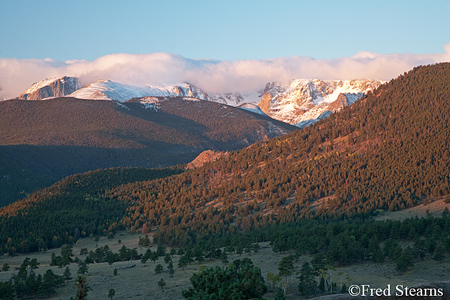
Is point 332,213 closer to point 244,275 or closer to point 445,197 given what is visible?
point 445,197

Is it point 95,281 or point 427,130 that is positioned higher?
point 427,130

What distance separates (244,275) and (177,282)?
43622 millimetres

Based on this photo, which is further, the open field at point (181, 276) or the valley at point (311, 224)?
the valley at point (311, 224)

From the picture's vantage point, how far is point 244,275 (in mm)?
43062

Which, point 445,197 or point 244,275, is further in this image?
point 445,197

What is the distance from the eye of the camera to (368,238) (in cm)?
9994

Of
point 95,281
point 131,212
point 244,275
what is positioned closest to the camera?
point 244,275

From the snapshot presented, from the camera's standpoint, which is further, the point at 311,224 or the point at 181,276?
the point at 311,224

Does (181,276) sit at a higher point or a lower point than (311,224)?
lower

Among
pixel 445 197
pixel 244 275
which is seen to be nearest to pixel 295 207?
pixel 445 197

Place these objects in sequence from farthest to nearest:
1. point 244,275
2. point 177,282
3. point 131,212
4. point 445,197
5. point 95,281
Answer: point 131,212, point 445,197, point 95,281, point 177,282, point 244,275

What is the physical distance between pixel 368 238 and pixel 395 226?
24.5 ft

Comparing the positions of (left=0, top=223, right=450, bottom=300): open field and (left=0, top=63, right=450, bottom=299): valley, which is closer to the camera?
(left=0, top=223, right=450, bottom=300): open field

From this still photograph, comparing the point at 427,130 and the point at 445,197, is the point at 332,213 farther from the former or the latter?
the point at 427,130
